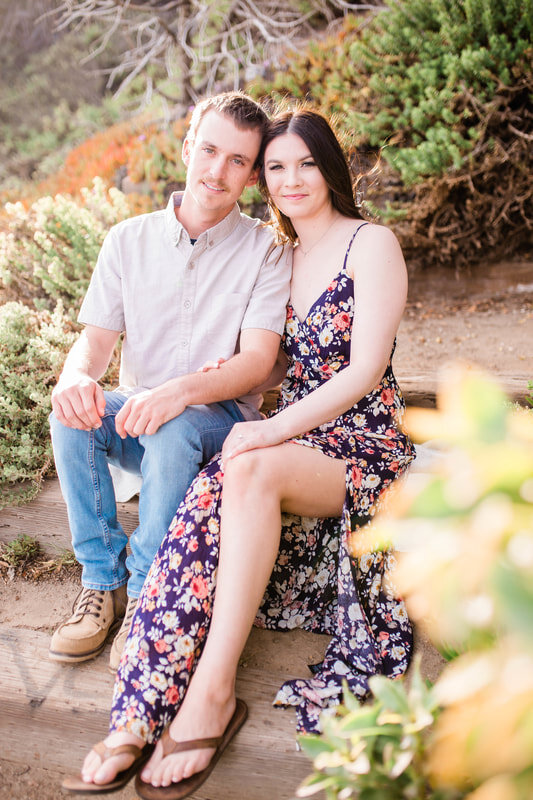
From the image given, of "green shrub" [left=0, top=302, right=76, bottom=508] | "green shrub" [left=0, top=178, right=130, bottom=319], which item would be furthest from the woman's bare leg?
"green shrub" [left=0, top=178, right=130, bottom=319]

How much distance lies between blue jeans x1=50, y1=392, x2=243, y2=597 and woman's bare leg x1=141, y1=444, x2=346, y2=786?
253mm

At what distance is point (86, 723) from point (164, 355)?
127 centimetres

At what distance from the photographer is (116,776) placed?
1594 millimetres

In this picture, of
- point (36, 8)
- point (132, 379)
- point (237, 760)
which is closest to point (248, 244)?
point (132, 379)

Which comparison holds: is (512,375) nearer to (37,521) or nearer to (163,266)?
(163,266)

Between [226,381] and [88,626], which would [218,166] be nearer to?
[226,381]

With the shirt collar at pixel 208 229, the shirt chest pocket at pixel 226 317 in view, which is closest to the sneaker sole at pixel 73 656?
the shirt chest pocket at pixel 226 317

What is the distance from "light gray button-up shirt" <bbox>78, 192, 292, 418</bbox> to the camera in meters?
2.40

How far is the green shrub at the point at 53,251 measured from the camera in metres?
3.83

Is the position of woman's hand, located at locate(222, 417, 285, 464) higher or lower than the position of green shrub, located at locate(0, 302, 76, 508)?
higher

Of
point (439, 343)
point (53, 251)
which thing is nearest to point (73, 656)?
point (53, 251)

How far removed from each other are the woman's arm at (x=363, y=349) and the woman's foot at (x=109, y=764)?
80cm

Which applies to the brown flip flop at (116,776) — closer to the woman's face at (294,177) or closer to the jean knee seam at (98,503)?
the jean knee seam at (98,503)

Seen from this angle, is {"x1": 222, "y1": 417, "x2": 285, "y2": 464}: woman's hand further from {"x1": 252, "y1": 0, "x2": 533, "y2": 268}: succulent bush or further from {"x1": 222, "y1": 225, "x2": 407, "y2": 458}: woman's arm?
{"x1": 252, "y1": 0, "x2": 533, "y2": 268}: succulent bush
